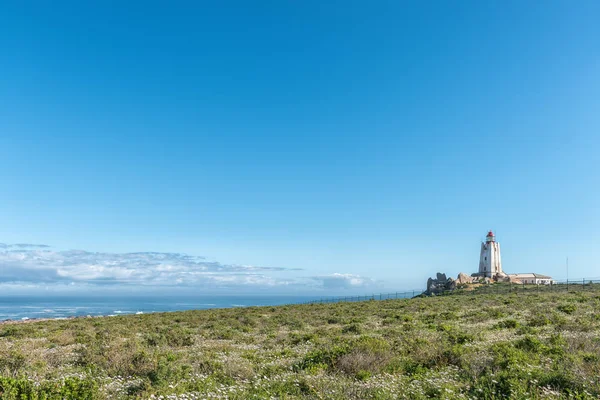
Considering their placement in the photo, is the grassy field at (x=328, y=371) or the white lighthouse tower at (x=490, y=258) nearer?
the grassy field at (x=328, y=371)

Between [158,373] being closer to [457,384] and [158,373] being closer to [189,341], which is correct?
[457,384]

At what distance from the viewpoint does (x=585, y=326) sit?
1812cm

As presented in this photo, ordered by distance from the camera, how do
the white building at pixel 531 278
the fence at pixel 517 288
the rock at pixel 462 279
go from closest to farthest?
the fence at pixel 517 288 < the rock at pixel 462 279 < the white building at pixel 531 278

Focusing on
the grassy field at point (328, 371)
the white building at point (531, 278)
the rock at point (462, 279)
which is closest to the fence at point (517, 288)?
the rock at point (462, 279)

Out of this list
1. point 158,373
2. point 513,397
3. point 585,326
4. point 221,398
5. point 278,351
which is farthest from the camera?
point 585,326

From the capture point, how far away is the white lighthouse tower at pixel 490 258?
10304 centimetres

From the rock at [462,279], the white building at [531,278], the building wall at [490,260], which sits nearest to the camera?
the rock at [462,279]

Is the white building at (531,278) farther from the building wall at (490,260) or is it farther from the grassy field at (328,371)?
the grassy field at (328,371)

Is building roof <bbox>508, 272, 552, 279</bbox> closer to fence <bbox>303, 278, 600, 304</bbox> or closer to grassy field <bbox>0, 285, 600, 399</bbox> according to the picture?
fence <bbox>303, 278, 600, 304</bbox>

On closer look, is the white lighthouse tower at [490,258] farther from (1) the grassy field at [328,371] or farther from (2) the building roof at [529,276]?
(1) the grassy field at [328,371]

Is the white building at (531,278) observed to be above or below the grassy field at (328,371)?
below

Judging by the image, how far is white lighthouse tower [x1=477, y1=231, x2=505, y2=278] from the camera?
103 meters

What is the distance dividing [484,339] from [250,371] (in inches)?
Answer: 416

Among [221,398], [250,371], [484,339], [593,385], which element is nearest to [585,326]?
[484,339]
